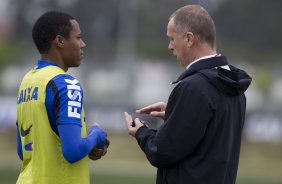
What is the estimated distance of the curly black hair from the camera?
572cm

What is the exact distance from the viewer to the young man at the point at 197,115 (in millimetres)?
5402

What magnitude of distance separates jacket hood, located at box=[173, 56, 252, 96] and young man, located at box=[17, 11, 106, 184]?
2.36ft

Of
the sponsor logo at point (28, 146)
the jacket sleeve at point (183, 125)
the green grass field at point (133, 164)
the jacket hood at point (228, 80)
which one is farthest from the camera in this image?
the green grass field at point (133, 164)

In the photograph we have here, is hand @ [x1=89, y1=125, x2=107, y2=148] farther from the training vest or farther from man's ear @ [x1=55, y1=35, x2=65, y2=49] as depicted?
man's ear @ [x1=55, y1=35, x2=65, y2=49]

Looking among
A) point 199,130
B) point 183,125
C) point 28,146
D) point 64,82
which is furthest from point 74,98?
point 199,130

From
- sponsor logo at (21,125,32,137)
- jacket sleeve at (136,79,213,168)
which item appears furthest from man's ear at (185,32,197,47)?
sponsor logo at (21,125,32,137)

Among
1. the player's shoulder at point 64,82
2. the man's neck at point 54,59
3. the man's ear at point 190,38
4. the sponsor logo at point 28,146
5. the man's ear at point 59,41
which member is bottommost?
the sponsor logo at point 28,146

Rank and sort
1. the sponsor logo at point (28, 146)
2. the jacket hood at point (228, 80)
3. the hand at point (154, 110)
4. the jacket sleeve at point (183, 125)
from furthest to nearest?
the hand at point (154, 110) < the sponsor logo at point (28, 146) < the jacket hood at point (228, 80) < the jacket sleeve at point (183, 125)

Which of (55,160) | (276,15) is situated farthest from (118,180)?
(276,15)

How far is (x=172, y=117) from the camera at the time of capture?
Result: 5.41 meters

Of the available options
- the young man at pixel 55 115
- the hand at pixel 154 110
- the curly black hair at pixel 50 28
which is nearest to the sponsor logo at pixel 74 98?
the young man at pixel 55 115

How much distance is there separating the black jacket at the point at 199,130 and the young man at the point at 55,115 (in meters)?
0.45

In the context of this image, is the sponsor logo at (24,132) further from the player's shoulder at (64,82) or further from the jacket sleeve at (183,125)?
the jacket sleeve at (183,125)

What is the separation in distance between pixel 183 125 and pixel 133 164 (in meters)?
20.4
